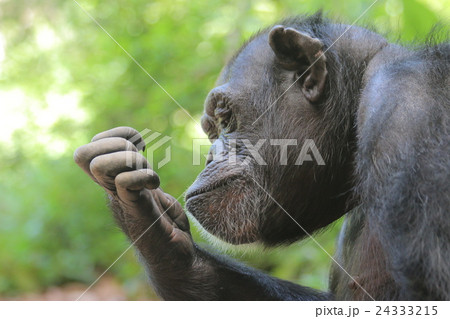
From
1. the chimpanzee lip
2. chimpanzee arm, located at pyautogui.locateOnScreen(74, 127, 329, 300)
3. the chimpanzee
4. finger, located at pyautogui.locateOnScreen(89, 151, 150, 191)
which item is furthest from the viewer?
the chimpanzee lip

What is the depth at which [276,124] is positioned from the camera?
3.35 m

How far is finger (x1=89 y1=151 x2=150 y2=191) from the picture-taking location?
2883mm

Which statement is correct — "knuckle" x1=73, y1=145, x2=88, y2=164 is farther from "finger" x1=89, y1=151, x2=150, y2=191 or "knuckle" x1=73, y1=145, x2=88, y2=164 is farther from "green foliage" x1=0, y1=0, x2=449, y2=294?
"green foliage" x1=0, y1=0, x2=449, y2=294

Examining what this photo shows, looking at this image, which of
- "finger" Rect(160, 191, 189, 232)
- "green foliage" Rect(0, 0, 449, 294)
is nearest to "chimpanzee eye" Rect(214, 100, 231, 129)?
"finger" Rect(160, 191, 189, 232)

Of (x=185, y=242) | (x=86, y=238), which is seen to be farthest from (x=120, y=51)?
(x=185, y=242)

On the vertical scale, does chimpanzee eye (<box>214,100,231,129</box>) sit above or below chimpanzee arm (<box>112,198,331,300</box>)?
above

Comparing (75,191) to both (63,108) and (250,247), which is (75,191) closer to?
(63,108)

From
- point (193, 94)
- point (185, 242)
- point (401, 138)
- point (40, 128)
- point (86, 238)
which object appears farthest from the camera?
point (40, 128)

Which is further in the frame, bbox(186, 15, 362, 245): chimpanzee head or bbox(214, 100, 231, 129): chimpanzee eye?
bbox(214, 100, 231, 129): chimpanzee eye

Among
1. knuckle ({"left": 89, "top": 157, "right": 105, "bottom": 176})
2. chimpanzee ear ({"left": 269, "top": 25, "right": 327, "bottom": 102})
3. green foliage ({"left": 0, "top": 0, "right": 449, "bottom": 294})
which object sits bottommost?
green foliage ({"left": 0, "top": 0, "right": 449, "bottom": 294})

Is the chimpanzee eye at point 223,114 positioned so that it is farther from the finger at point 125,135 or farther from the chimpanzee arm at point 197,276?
the chimpanzee arm at point 197,276

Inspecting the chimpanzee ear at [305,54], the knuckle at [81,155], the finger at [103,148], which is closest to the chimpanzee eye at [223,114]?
the chimpanzee ear at [305,54]

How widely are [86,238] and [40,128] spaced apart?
192 centimetres

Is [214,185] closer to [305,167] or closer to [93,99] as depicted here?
[305,167]
